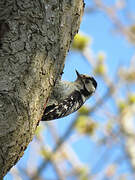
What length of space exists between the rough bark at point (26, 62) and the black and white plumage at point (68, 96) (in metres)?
0.81

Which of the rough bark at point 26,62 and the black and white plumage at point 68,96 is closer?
the rough bark at point 26,62

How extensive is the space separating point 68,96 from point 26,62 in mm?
1581

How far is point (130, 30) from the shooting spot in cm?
1010

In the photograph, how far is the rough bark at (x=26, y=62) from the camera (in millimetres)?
3051

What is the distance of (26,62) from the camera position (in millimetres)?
3193

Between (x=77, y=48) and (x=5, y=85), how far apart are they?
4081 mm

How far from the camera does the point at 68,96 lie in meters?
4.71

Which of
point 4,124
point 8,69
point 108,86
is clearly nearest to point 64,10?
point 8,69

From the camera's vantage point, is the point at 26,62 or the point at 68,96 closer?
the point at 26,62

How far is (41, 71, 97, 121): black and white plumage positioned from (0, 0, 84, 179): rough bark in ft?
2.66

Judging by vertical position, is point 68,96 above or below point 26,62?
below

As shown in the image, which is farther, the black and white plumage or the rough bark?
the black and white plumage

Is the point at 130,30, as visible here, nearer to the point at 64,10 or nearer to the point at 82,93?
the point at 82,93

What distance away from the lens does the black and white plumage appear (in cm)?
424
